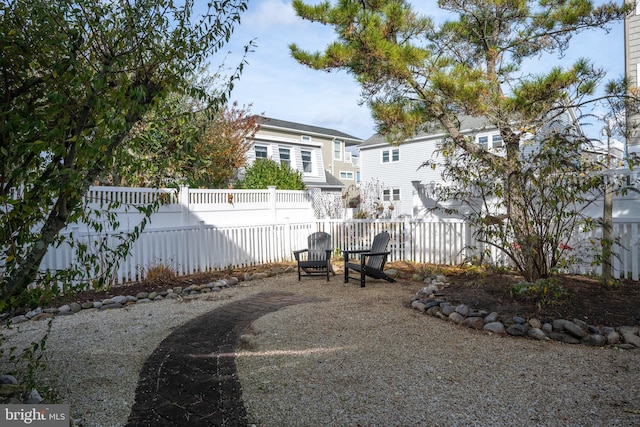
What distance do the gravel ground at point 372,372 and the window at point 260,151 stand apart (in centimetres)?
1360

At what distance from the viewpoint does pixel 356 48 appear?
254 inches

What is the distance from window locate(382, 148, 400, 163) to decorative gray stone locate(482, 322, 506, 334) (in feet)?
67.2

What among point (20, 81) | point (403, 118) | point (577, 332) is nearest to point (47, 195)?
point (20, 81)

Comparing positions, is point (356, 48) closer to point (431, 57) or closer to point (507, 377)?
point (431, 57)

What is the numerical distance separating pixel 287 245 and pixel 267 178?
3925 mm

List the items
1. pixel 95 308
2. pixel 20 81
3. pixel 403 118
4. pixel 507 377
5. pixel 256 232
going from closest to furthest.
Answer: pixel 20 81 < pixel 507 377 < pixel 95 308 < pixel 403 118 < pixel 256 232

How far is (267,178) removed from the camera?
1323 centimetres

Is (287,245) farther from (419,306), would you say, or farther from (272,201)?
(419,306)

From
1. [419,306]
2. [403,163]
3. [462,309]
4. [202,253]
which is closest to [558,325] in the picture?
[462,309]

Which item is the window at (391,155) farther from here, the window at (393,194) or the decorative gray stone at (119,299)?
the decorative gray stone at (119,299)

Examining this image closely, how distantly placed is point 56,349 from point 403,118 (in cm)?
579

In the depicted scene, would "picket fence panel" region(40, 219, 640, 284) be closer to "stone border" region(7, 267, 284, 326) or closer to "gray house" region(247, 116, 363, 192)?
"stone border" region(7, 267, 284, 326)

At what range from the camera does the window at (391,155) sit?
2444 centimetres

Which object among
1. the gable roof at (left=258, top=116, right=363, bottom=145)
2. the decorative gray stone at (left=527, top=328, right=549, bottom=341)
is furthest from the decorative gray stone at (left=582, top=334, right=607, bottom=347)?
the gable roof at (left=258, top=116, right=363, bottom=145)
